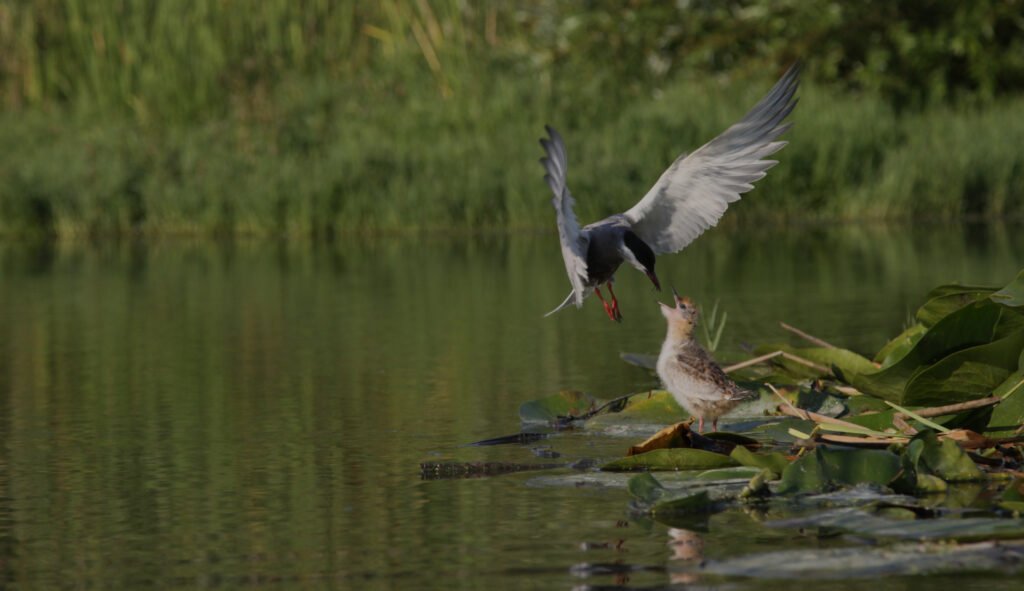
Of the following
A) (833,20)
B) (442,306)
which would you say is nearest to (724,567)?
(442,306)

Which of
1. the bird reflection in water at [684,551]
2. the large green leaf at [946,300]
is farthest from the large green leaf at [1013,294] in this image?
the bird reflection in water at [684,551]

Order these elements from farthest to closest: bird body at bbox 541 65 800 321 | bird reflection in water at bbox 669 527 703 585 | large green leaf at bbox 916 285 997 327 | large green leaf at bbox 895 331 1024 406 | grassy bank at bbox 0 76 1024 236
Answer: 1. grassy bank at bbox 0 76 1024 236
2. bird body at bbox 541 65 800 321
3. large green leaf at bbox 916 285 997 327
4. large green leaf at bbox 895 331 1024 406
5. bird reflection in water at bbox 669 527 703 585

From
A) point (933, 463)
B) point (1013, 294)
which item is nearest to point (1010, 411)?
point (1013, 294)

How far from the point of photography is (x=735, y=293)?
11.7 meters

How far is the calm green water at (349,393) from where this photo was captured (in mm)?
4512

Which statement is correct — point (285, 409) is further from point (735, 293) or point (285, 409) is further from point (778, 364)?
point (735, 293)

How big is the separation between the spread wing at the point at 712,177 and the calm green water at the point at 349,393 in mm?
624

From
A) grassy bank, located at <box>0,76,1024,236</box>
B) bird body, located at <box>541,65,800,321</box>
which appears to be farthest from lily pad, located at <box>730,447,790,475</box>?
grassy bank, located at <box>0,76,1024,236</box>

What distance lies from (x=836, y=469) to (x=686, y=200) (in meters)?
2.52

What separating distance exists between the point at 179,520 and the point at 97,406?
2575mm

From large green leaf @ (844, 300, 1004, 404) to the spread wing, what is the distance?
1199mm

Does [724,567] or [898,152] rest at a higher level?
[898,152]

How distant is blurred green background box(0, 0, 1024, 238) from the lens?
58.6 feet

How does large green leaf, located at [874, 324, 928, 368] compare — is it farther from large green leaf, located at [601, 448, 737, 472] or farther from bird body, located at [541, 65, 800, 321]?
large green leaf, located at [601, 448, 737, 472]
